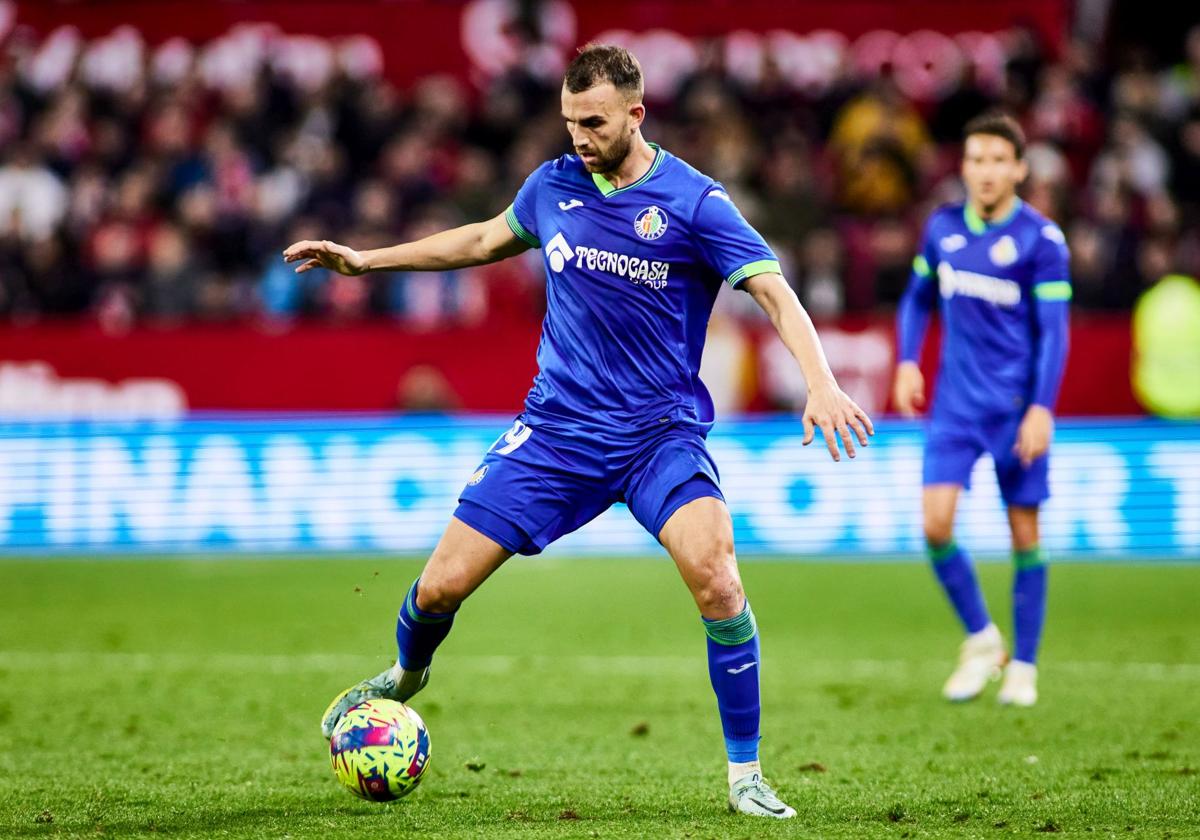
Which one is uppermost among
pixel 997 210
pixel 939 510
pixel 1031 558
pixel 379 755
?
pixel 997 210

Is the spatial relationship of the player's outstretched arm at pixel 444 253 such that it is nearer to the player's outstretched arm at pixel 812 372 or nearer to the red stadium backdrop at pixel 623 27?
the player's outstretched arm at pixel 812 372

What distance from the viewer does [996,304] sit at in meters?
8.52

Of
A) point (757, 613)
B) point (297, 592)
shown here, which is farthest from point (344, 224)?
point (757, 613)

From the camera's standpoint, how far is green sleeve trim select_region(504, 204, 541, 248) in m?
6.14

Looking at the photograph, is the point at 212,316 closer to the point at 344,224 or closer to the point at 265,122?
the point at 344,224

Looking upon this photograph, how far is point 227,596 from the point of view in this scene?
12.7m

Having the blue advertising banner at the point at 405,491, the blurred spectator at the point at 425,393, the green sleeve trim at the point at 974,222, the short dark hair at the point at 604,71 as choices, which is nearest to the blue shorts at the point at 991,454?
the green sleeve trim at the point at 974,222

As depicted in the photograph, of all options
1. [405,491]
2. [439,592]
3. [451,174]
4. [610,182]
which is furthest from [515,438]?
[451,174]

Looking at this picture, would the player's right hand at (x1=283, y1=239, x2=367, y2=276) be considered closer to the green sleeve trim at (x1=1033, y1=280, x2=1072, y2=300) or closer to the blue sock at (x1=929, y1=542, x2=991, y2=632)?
the green sleeve trim at (x1=1033, y1=280, x2=1072, y2=300)

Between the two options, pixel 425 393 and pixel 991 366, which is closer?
pixel 991 366

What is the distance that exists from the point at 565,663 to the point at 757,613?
97.7 inches

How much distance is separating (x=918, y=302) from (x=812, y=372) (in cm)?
371

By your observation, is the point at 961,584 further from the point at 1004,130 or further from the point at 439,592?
the point at 439,592

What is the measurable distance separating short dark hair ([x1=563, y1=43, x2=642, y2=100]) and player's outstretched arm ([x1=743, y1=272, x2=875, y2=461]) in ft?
2.57
